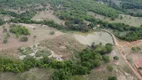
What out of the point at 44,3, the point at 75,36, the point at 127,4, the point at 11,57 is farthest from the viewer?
the point at 127,4

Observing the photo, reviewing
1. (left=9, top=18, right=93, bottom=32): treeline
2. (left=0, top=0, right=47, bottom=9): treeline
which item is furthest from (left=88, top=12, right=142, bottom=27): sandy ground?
(left=0, top=0, right=47, bottom=9): treeline

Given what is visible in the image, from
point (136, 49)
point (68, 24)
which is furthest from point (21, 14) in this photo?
point (136, 49)

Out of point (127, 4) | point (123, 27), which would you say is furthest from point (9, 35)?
point (127, 4)

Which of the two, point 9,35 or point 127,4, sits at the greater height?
point 9,35

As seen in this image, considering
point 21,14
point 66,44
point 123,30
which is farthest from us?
point 21,14

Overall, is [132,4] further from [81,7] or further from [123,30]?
[123,30]

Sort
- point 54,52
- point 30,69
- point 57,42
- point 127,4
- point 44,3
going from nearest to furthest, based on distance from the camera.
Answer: point 30,69 → point 54,52 → point 57,42 → point 44,3 → point 127,4

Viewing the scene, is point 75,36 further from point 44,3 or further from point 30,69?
point 44,3

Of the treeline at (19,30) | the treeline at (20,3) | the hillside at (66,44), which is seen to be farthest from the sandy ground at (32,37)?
the treeline at (20,3)
